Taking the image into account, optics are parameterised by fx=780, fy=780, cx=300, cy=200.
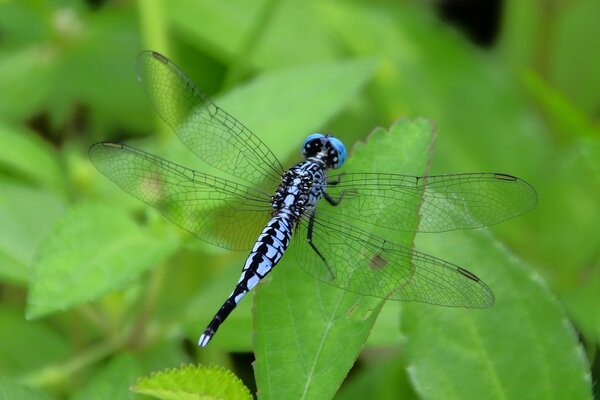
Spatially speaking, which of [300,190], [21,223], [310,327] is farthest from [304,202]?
[21,223]

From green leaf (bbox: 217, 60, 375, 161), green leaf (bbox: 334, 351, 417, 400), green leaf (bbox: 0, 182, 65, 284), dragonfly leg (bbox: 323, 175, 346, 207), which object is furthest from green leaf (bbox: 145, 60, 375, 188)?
green leaf (bbox: 334, 351, 417, 400)

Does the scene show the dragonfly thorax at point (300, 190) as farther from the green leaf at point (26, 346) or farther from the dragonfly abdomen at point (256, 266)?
the green leaf at point (26, 346)

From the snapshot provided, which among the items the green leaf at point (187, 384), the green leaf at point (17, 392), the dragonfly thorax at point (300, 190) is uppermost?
the dragonfly thorax at point (300, 190)

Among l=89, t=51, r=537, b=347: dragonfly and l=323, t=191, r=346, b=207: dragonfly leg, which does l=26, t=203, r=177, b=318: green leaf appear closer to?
l=89, t=51, r=537, b=347: dragonfly

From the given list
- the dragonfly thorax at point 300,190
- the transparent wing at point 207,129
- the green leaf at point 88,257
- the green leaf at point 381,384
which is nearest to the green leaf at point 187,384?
the green leaf at point 88,257

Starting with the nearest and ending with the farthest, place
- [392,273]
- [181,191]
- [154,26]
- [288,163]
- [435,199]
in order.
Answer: [392,273]
[435,199]
[181,191]
[154,26]
[288,163]

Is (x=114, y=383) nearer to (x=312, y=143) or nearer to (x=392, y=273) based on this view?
(x=392, y=273)
